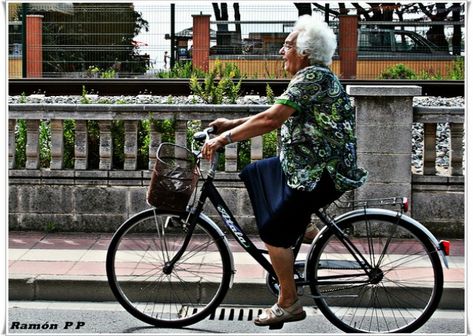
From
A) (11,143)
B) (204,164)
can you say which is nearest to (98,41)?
(11,143)

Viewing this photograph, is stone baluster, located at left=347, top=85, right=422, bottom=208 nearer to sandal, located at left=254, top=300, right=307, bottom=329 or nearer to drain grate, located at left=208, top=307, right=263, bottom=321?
drain grate, located at left=208, top=307, right=263, bottom=321

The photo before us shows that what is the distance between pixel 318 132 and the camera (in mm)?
5266

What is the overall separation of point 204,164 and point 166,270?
9.29 ft

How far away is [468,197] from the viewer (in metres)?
7.44

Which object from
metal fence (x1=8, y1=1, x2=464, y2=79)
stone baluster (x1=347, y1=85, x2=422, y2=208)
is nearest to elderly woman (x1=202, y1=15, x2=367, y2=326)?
stone baluster (x1=347, y1=85, x2=422, y2=208)

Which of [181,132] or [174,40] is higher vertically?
[174,40]

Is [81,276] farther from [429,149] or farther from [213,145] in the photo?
[429,149]

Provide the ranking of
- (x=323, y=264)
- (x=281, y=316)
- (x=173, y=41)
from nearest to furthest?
(x=281, y=316) → (x=323, y=264) → (x=173, y=41)

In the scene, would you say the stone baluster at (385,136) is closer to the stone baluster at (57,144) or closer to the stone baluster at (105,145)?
the stone baluster at (105,145)

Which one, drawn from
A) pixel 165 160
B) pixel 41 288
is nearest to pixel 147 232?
pixel 165 160

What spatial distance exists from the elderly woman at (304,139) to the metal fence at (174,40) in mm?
14496

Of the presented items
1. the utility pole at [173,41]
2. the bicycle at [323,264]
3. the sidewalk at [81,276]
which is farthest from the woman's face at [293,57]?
the utility pole at [173,41]

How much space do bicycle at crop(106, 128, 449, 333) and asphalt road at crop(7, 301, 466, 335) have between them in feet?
0.42

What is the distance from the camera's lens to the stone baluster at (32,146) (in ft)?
28.4
